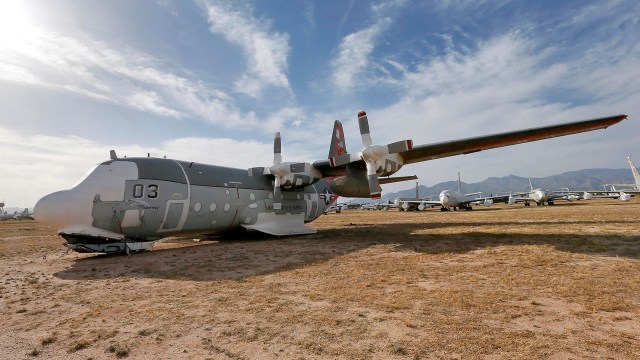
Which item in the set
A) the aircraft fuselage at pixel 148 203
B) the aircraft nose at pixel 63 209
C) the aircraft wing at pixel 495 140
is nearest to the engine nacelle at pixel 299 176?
the aircraft fuselage at pixel 148 203

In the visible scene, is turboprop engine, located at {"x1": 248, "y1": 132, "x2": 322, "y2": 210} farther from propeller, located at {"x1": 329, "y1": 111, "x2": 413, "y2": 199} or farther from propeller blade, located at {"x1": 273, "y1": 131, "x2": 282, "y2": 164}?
A: propeller, located at {"x1": 329, "y1": 111, "x2": 413, "y2": 199}

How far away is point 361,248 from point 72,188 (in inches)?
430

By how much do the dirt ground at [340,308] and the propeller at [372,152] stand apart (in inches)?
189

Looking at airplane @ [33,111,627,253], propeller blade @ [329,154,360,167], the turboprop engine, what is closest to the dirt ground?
airplane @ [33,111,627,253]

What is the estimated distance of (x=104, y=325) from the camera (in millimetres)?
5113

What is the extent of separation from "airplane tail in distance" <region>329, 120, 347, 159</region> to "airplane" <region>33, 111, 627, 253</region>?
261cm

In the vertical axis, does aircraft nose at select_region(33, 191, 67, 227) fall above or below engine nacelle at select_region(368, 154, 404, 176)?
below

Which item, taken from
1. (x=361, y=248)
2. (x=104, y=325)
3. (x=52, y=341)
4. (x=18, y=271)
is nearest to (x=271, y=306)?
(x=104, y=325)

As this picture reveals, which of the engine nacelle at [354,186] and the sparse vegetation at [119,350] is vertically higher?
the engine nacelle at [354,186]

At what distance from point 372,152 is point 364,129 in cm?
143

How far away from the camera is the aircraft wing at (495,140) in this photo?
1138cm

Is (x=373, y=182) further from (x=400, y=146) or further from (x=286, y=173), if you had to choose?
(x=286, y=173)

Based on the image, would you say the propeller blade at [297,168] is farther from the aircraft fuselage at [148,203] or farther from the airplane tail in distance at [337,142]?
the airplane tail in distance at [337,142]

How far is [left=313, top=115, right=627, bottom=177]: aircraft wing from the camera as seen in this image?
1138cm
